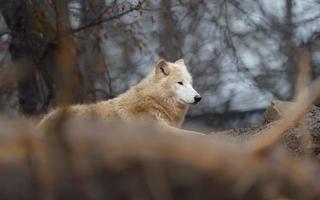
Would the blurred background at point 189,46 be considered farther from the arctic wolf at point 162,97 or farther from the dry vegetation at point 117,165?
the dry vegetation at point 117,165

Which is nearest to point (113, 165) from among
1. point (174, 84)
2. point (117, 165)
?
point (117, 165)

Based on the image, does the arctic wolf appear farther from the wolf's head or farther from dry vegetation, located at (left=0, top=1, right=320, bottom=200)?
dry vegetation, located at (left=0, top=1, right=320, bottom=200)

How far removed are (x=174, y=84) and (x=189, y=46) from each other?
10.1 m

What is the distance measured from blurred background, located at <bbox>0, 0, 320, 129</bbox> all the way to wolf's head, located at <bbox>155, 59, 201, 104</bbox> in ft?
12.2

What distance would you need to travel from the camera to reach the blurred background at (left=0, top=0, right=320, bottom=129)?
1655 cm

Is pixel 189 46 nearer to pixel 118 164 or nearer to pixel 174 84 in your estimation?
pixel 174 84

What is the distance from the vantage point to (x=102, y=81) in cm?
1880

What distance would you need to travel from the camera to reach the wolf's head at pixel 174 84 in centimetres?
1158

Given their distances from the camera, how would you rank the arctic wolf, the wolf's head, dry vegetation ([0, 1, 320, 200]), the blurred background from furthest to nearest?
the blurred background, the wolf's head, the arctic wolf, dry vegetation ([0, 1, 320, 200])

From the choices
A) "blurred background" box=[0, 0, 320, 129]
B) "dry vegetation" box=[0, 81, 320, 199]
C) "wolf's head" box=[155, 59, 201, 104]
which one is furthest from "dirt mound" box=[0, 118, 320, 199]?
"blurred background" box=[0, 0, 320, 129]

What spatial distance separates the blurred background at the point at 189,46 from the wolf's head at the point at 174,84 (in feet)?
12.2

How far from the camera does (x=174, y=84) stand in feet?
38.3

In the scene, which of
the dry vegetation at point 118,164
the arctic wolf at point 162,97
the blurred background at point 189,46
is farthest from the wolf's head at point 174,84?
the dry vegetation at point 118,164

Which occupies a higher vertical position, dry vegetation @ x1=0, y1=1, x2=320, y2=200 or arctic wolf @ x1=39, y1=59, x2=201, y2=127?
dry vegetation @ x1=0, y1=1, x2=320, y2=200
